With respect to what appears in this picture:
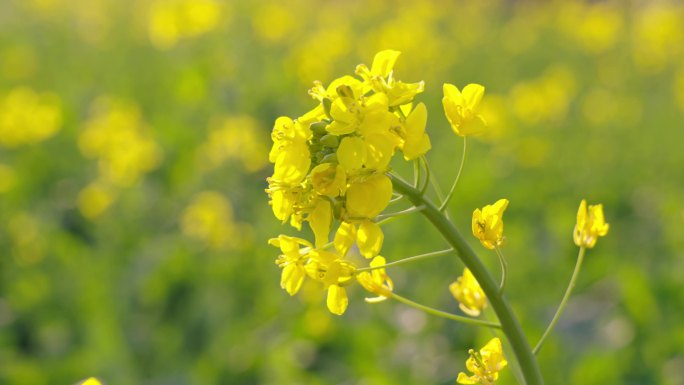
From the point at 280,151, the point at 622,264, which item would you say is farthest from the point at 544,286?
the point at 280,151

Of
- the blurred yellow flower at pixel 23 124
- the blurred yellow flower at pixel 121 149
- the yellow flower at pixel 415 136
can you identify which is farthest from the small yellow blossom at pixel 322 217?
the blurred yellow flower at pixel 23 124

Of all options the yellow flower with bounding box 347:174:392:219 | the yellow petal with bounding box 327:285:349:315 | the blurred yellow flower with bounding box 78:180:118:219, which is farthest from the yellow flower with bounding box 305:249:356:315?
the blurred yellow flower with bounding box 78:180:118:219

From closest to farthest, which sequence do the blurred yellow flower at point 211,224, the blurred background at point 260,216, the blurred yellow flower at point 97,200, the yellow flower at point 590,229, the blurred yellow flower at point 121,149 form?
the yellow flower at point 590,229, the blurred background at point 260,216, the blurred yellow flower at point 211,224, the blurred yellow flower at point 97,200, the blurred yellow flower at point 121,149

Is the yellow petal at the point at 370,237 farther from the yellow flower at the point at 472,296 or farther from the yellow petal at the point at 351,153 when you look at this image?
the yellow flower at the point at 472,296

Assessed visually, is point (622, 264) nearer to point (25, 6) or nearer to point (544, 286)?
point (544, 286)

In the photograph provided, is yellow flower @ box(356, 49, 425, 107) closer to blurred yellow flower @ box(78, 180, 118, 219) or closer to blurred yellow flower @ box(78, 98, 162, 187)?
blurred yellow flower @ box(78, 180, 118, 219)

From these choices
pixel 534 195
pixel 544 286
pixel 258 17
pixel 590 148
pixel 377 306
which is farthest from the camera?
pixel 258 17

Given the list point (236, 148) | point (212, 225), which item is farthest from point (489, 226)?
point (236, 148)
